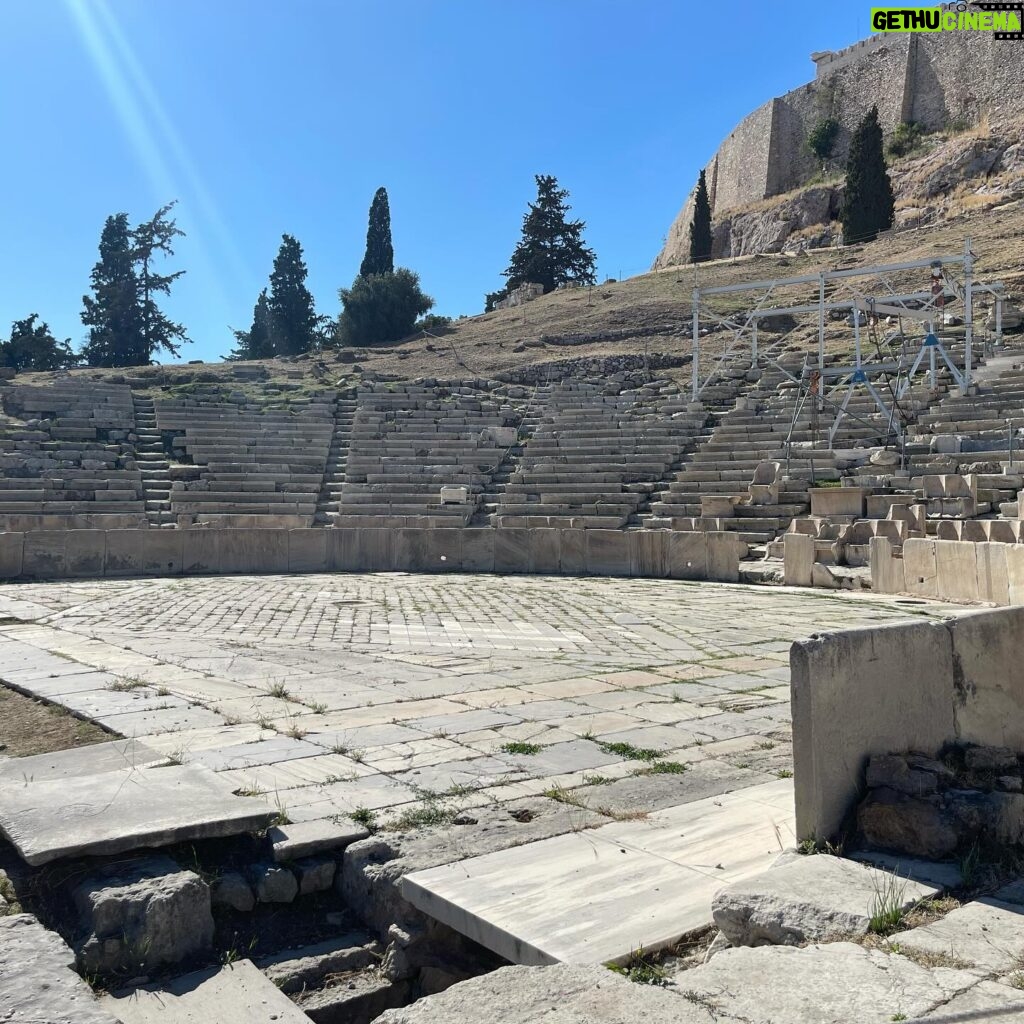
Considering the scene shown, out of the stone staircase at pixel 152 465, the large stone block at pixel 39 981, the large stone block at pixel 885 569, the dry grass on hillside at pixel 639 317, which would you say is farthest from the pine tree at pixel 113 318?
the large stone block at pixel 39 981

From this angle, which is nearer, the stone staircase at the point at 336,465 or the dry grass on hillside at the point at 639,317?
the stone staircase at the point at 336,465

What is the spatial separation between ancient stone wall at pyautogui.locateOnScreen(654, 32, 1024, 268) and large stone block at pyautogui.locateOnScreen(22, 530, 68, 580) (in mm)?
46422

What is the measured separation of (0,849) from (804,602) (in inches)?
383

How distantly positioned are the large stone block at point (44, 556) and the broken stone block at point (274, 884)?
43.1ft

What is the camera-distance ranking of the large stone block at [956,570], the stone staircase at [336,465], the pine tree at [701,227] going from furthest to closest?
the pine tree at [701,227] → the stone staircase at [336,465] → the large stone block at [956,570]

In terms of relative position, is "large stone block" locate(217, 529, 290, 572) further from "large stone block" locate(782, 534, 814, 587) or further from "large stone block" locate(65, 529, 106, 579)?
"large stone block" locate(782, 534, 814, 587)

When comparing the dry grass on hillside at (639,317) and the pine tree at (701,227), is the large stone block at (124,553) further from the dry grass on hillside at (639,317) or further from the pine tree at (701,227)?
the pine tree at (701,227)

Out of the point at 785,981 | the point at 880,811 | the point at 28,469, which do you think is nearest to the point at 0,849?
the point at 785,981

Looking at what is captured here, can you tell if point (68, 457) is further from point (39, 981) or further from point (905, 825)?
point (905, 825)

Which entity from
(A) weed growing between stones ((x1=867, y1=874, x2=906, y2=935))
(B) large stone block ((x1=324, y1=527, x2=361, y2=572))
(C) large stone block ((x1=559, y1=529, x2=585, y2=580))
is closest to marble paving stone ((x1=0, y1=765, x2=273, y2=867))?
(A) weed growing between stones ((x1=867, y1=874, x2=906, y2=935))

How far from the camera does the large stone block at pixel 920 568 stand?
1133 centimetres

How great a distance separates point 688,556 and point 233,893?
1219cm

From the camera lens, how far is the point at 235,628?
A: 941 cm

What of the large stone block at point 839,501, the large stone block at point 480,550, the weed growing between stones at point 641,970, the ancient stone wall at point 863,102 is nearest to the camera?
the weed growing between stones at point 641,970
